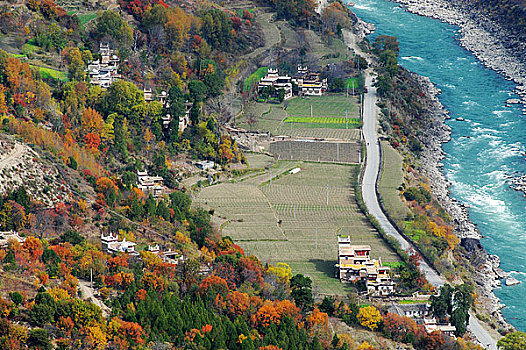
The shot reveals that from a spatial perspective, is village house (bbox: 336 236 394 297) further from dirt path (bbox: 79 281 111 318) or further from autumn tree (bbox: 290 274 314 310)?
dirt path (bbox: 79 281 111 318)

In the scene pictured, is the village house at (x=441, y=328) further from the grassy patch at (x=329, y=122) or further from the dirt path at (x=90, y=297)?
the grassy patch at (x=329, y=122)

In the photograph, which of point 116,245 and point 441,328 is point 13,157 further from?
point 441,328

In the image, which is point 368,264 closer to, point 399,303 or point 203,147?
point 399,303

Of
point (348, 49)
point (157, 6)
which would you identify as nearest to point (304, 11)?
point (348, 49)

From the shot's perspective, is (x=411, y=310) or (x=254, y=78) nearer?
(x=411, y=310)

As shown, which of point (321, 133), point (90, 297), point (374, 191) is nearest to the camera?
point (90, 297)

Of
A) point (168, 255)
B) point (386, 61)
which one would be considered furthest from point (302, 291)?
point (386, 61)
